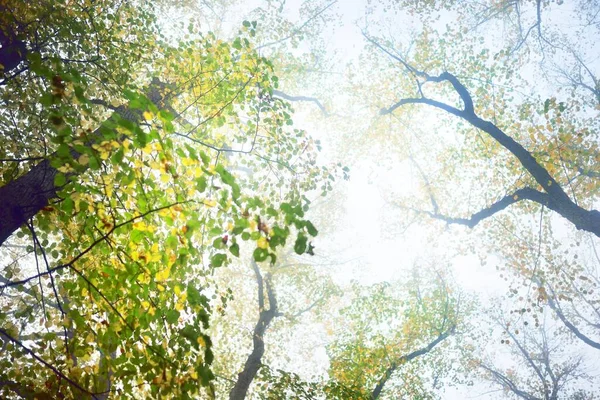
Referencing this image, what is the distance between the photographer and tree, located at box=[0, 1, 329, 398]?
2.36 metres

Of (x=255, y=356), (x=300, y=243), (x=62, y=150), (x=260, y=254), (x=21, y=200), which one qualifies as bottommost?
(x=260, y=254)

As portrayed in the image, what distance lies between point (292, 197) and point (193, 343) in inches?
141

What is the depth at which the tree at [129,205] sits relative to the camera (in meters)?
2.36

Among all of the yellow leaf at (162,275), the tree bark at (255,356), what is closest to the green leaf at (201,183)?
the yellow leaf at (162,275)

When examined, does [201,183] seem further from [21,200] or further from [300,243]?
[21,200]

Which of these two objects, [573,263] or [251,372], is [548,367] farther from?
[251,372]

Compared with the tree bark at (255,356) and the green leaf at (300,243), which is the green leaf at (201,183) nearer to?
the green leaf at (300,243)

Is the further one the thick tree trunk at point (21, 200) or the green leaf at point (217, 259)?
the thick tree trunk at point (21, 200)

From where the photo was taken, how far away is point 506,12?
43.0 ft

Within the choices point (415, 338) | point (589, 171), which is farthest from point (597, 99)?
point (415, 338)

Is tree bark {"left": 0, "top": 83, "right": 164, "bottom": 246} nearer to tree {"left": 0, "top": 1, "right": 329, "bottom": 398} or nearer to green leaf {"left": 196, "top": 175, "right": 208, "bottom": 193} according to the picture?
tree {"left": 0, "top": 1, "right": 329, "bottom": 398}

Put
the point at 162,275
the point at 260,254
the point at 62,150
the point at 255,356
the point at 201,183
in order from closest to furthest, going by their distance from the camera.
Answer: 1. the point at 260,254
2. the point at 62,150
3. the point at 201,183
4. the point at 162,275
5. the point at 255,356

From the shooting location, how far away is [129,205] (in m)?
3.34

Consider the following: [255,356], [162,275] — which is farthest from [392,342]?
[162,275]
